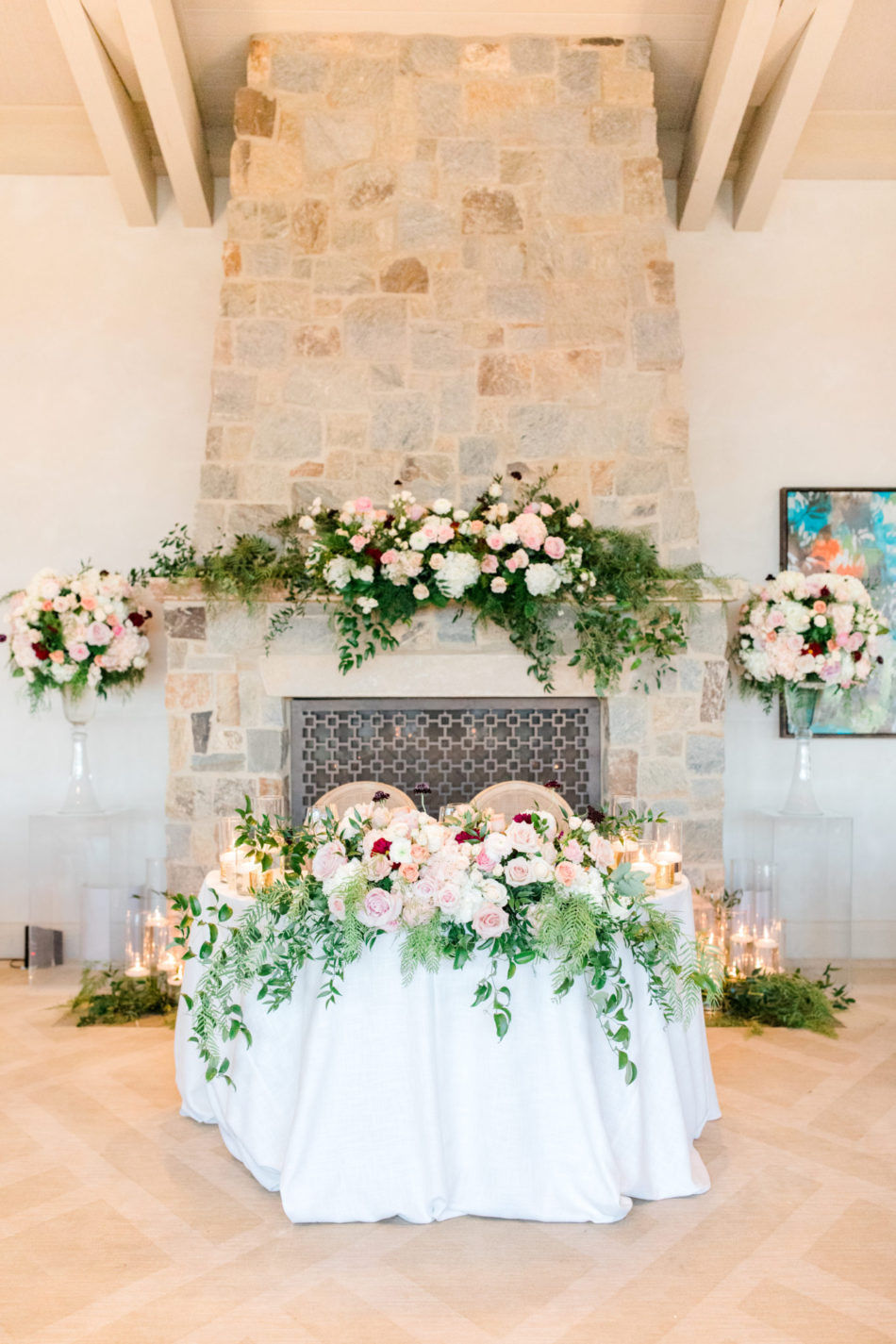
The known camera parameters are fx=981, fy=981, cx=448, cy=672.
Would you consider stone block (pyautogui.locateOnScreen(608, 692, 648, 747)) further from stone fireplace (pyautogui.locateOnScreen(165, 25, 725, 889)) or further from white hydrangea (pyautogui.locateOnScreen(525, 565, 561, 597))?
white hydrangea (pyautogui.locateOnScreen(525, 565, 561, 597))

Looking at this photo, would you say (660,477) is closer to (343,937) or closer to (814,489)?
(814,489)

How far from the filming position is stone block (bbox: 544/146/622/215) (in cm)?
425

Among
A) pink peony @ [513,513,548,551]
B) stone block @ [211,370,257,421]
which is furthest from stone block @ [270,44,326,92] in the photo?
pink peony @ [513,513,548,551]

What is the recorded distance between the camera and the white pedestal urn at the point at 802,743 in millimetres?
4410

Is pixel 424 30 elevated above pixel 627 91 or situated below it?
above

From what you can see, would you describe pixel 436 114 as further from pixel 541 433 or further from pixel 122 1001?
pixel 122 1001

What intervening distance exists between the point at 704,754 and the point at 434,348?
2.08 m

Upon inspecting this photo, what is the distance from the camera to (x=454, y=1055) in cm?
240

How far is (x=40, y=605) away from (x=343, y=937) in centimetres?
253

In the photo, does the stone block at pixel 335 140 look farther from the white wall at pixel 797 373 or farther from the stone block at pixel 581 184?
the white wall at pixel 797 373

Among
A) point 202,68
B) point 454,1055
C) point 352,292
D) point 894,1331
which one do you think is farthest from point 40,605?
point 894,1331

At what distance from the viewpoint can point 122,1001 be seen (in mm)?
3951

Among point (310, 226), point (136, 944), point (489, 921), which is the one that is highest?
point (310, 226)

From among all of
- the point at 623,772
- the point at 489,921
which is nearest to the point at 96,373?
the point at 623,772
